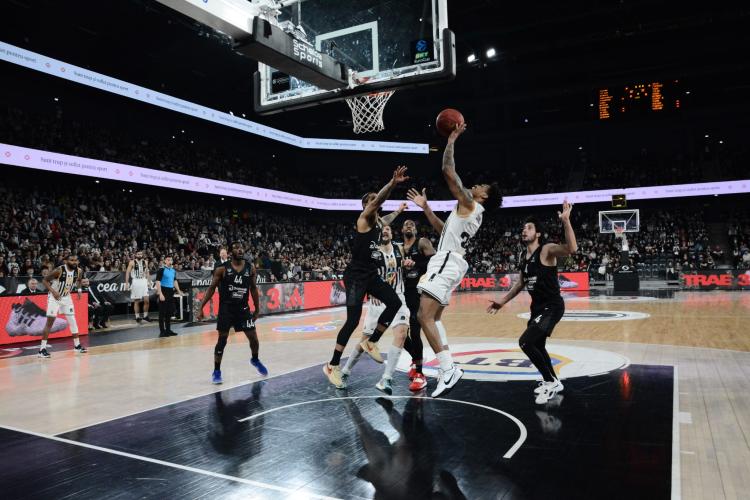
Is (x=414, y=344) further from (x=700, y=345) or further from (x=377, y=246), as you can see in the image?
(x=700, y=345)

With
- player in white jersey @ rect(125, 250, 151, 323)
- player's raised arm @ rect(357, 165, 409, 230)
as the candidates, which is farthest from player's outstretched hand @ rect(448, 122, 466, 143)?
player in white jersey @ rect(125, 250, 151, 323)

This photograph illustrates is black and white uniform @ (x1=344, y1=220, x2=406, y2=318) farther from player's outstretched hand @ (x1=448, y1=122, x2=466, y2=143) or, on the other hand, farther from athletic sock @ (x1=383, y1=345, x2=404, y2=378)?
player's outstretched hand @ (x1=448, y1=122, x2=466, y2=143)

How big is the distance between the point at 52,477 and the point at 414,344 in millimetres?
3781

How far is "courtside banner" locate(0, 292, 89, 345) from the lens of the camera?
11008mm

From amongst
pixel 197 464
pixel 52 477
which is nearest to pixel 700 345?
pixel 197 464

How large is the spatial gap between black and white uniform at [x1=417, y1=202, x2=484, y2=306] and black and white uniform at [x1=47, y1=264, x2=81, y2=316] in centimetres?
769

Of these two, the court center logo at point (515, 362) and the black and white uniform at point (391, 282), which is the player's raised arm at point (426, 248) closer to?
the black and white uniform at point (391, 282)

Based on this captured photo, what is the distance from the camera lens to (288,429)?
440 centimetres

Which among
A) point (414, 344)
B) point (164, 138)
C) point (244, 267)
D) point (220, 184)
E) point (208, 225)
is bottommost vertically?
point (414, 344)

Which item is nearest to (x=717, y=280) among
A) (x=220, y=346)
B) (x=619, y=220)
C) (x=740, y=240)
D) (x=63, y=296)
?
(x=619, y=220)

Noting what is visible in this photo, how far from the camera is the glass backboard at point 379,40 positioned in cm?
709

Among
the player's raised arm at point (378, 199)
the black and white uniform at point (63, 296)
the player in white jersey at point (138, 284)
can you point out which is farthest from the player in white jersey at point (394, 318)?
the player in white jersey at point (138, 284)

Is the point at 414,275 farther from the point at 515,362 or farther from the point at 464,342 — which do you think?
the point at 464,342

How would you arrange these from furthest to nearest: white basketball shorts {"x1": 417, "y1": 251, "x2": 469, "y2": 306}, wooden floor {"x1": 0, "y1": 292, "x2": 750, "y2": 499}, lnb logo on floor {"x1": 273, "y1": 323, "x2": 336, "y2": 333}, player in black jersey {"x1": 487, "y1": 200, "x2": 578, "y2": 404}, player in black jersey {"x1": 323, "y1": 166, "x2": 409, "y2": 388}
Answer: lnb logo on floor {"x1": 273, "y1": 323, "x2": 336, "y2": 333}, player in black jersey {"x1": 323, "y1": 166, "x2": 409, "y2": 388}, player in black jersey {"x1": 487, "y1": 200, "x2": 578, "y2": 404}, white basketball shorts {"x1": 417, "y1": 251, "x2": 469, "y2": 306}, wooden floor {"x1": 0, "y1": 292, "x2": 750, "y2": 499}
